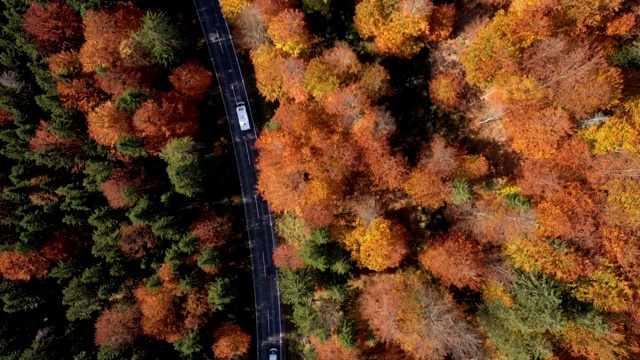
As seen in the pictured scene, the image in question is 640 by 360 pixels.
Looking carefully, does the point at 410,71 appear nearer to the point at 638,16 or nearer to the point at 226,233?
the point at 638,16

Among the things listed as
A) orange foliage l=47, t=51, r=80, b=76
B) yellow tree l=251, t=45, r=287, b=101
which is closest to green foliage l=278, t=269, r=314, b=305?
yellow tree l=251, t=45, r=287, b=101

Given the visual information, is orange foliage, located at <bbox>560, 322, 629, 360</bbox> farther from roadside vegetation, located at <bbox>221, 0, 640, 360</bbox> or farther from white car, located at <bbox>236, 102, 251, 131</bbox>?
white car, located at <bbox>236, 102, 251, 131</bbox>

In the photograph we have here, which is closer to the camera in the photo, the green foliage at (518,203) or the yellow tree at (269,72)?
the green foliage at (518,203)

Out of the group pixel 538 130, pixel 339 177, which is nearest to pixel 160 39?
pixel 339 177

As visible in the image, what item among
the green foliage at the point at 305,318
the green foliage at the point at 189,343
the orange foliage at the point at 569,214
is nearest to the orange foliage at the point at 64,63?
the green foliage at the point at 189,343

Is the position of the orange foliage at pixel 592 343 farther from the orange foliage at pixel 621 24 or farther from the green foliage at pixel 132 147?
the green foliage at pixel 132 147
